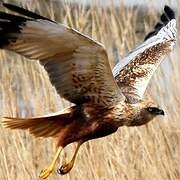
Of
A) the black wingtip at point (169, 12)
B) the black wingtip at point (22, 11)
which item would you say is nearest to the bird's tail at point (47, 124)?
the black wingtip at point (22, 11)

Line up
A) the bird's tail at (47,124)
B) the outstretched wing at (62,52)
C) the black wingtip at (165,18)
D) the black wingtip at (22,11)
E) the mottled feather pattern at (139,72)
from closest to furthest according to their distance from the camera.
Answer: the black wingtip at (22,11), the outstretched wing at (62,52), the bird's tail at (47,124), the mottled feather pattern at (139,72), the black wingtip at (165,18)

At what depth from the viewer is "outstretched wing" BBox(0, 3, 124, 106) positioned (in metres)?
2.51

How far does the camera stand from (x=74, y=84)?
2.74 m

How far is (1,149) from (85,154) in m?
0.37

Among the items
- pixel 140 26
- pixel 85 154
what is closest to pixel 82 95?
pixel 85 154

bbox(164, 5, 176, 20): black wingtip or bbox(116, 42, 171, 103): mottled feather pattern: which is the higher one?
bbox(164, 5, 176, 20): black wingtip

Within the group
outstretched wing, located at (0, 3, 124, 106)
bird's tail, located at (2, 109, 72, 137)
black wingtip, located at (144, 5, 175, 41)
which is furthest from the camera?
black wingtip, located at (144, 5, 175, 41)

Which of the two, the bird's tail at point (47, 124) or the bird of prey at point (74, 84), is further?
the bird's tail at point (47, 124)

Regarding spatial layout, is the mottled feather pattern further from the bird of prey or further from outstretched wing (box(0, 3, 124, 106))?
outstretched wing (box(0, 3, 124, 106))

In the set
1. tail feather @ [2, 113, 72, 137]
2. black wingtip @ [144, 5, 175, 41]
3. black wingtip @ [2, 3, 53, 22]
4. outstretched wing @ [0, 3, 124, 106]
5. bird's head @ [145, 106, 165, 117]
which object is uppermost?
black wingtip @ [144, 5, 175, 41]

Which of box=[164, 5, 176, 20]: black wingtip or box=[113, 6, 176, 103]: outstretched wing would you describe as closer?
box=[113, 6, 176, 103]: outstretched wing

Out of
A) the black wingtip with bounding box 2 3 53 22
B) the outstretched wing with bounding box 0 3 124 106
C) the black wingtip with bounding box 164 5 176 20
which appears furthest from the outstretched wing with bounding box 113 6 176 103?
the black wingtip with bounding box 2 3 53 22

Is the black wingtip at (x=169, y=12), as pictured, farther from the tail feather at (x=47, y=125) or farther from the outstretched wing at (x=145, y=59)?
the tail feather at (x=47, y=125)

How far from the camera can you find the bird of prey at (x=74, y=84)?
253 centimetres
